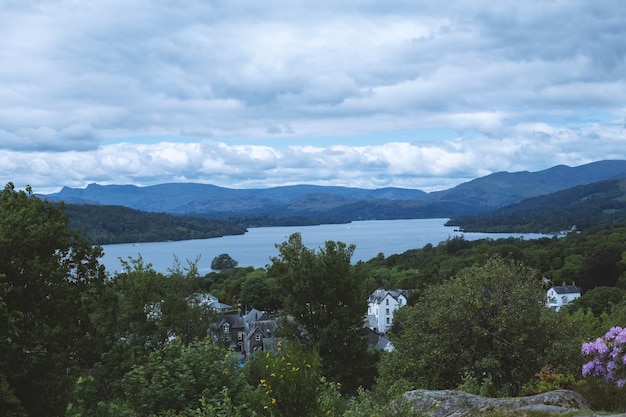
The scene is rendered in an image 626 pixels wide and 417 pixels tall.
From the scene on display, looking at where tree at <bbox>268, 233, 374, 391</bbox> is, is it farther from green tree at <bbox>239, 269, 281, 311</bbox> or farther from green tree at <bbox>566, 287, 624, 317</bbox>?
green tree at <bbox>239, 269, 281, 311</bbox>

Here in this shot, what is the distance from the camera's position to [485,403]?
8836 millimetres

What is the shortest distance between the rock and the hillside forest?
0.55 m

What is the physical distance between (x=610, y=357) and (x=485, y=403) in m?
2.15

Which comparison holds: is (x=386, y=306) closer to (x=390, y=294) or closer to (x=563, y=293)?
(x=390, y=294)

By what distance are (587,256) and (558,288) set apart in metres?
17.7

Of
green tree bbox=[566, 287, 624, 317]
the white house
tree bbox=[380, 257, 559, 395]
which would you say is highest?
tree bbox=[380, 257, 559, 395]

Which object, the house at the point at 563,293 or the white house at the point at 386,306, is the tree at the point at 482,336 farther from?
the house at the point at 563,293

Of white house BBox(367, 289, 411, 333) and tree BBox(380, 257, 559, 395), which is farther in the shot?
white house BBox(367, 289, 411, 333)

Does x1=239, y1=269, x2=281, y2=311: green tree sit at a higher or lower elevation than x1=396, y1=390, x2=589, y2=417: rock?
lower

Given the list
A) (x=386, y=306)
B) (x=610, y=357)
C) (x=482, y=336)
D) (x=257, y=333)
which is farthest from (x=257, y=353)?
(x=386, y=306)

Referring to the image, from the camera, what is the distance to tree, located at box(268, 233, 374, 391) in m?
18.9

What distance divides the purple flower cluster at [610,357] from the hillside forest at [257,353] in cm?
28

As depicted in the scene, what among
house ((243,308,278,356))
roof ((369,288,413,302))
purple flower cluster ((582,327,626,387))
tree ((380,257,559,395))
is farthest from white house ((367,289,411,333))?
purple flower cluster ((582,327,626,387))

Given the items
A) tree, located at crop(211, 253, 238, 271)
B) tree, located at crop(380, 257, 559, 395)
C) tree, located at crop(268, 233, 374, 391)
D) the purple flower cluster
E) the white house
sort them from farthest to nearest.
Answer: tree, located at crop(211, 253, 238, 271) < the white house < tree, located at crop(268, 233, 374, 391) < tree, located at crop(380, 257, 559, 395) < the purple flower cluster
